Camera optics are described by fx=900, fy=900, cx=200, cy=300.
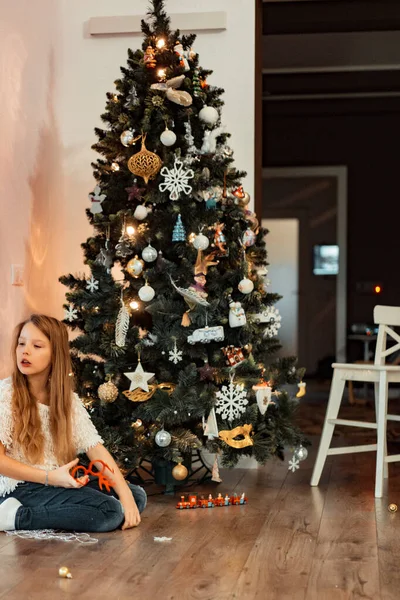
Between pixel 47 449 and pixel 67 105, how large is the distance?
2.15 m

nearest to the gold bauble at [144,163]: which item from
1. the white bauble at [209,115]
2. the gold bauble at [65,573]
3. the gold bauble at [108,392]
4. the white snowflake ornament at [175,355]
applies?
the white bauble at [209,115]

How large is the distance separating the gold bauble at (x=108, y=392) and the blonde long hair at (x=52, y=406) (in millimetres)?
440

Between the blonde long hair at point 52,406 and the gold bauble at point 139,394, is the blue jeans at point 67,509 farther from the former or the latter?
the gold bauble at point 139,394

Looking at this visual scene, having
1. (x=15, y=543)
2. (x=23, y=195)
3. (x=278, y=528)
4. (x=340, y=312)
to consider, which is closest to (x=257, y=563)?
(x=278, y=528)

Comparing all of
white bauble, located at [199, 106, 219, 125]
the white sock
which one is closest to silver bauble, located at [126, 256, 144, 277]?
white bauble, located at [199, 106, 219, 125]

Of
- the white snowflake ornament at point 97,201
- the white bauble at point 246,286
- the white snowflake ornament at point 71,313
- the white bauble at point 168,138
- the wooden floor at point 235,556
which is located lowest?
the wooden floor at point 235,556

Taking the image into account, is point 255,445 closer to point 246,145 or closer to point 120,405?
point 120,405

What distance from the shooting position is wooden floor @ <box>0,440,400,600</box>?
2.26 meters

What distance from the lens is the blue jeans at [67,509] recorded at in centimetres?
288

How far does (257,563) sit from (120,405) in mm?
1221

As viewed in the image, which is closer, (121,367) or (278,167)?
(121,367)

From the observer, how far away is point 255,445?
3562 mm

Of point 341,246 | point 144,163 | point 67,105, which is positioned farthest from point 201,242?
point 341,246

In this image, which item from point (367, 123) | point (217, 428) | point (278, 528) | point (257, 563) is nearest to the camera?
point (257, 563)
